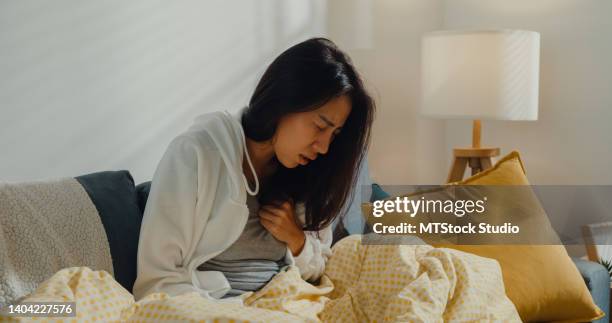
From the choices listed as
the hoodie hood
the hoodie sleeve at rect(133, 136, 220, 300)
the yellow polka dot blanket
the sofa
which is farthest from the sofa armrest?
the sofa

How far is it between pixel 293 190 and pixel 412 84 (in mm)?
1751

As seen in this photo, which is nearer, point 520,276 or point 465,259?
point 465,259

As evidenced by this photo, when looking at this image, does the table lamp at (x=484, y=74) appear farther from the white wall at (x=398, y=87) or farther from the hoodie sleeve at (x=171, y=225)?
the hoodie sleeve at (x=171, y=225)

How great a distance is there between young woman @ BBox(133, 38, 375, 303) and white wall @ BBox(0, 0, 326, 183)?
31 centimetres

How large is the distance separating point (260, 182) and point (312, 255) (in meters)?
0.23

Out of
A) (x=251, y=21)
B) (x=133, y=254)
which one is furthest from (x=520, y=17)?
(x=133, y=254)

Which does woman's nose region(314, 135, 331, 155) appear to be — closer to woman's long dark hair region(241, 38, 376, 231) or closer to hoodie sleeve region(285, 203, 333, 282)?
woman's long dark hair region(241, 38, 376, 231)

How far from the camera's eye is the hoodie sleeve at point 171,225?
4.67 ft

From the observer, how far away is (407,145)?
11.0 feet

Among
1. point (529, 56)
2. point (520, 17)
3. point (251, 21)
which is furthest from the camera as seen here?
point (520, 17)

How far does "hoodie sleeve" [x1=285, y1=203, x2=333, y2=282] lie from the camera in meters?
1.71

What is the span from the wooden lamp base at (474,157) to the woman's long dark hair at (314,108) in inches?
45.8

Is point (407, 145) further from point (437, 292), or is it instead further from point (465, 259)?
point (437, 292)

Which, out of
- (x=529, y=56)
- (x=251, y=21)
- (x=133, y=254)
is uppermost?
(x=251, y=21)
